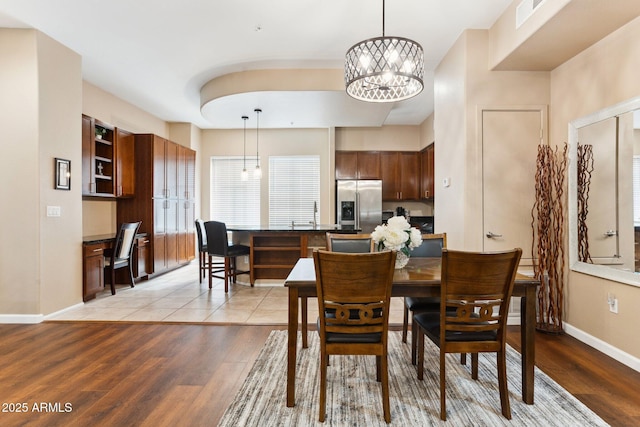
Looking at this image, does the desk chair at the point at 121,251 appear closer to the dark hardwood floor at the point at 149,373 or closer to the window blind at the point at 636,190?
the dark hardwood floor at the point at 149,373

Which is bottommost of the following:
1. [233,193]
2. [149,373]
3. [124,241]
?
[149,373]

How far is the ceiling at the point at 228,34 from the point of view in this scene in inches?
122

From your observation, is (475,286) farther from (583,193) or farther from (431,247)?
(583,193)

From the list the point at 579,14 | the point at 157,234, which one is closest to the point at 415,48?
the point at 579,14

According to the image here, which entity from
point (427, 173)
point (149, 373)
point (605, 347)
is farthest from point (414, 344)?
point (427, 173)

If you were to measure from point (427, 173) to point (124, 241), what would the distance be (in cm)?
533

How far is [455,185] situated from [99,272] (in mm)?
4485

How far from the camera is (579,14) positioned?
7.89ft

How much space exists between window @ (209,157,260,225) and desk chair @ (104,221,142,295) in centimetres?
285

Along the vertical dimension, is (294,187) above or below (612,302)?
above

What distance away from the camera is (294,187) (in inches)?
295

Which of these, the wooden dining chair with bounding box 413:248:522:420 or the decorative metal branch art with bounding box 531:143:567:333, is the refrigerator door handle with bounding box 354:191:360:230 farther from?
the wooden dining chair with bounding box 413:248:522:420

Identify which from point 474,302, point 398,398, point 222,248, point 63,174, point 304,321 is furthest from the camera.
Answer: point 222,248

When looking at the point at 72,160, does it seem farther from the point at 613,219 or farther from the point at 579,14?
the point at 613,219
